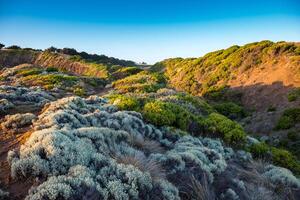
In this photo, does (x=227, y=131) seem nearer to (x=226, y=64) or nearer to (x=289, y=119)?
(x=289, y=119)

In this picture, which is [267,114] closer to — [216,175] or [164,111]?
[164,111]

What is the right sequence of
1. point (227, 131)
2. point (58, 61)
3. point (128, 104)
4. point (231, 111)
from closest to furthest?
point (227, 131) < point (128, 104) < point (231, 111) < point (58, 61)

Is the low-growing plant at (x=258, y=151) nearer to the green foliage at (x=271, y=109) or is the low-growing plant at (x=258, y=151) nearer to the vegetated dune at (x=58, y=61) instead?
the green foliage at (x=271, y=109)

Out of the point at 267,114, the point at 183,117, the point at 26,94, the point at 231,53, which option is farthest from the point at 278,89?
the point at 26,94

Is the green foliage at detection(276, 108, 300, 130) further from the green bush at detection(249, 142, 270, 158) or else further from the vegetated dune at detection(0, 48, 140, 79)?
the vegetated dune at detection(0, 48, 140, 79)

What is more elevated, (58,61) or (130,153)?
(130,153)

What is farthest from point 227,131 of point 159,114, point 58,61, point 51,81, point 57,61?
point 57,61
